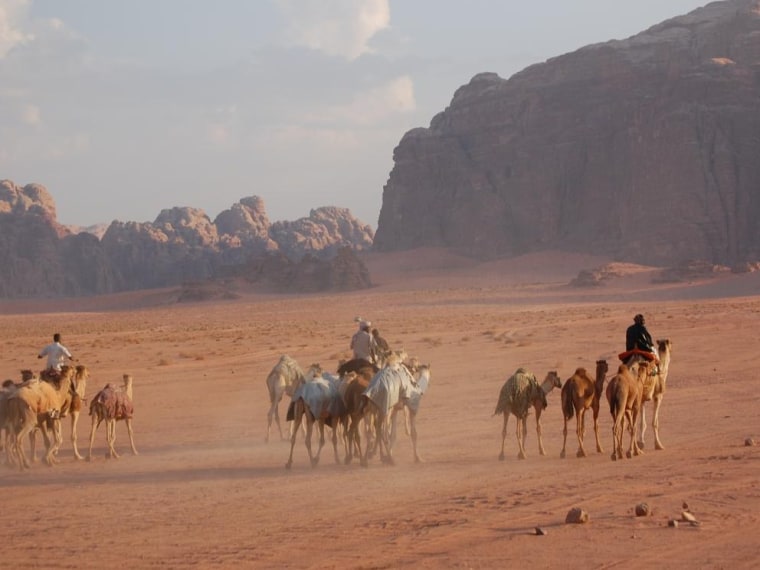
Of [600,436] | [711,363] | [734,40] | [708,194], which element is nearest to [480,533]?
[600,436]

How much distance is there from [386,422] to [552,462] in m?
2.36

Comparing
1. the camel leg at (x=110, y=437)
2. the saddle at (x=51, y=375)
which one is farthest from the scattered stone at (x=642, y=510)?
the saddle at (x=51, y=375)

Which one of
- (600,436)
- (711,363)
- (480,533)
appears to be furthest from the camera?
(711,363)

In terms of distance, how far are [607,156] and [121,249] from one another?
200 feet

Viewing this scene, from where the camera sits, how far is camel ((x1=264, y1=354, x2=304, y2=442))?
57.4 feet

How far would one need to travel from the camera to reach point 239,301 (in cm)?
8200

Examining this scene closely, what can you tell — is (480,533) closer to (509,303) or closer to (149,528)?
(149,528)

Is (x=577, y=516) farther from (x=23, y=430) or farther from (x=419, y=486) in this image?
(x=23, y=430)

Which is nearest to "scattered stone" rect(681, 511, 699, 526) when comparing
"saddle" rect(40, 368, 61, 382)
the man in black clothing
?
the man in black clothing

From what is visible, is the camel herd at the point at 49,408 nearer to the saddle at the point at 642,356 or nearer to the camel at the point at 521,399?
the camel at the point at 521,399

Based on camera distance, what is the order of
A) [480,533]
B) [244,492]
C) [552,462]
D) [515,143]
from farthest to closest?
[515,143], [552,462], [244,492], [480,533]

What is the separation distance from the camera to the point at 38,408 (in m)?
15.5

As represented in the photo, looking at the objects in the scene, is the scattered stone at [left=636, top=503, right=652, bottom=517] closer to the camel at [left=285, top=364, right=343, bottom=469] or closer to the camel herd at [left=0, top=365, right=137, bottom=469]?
the camel at [left=285, top=364, right=343, bottom=469]

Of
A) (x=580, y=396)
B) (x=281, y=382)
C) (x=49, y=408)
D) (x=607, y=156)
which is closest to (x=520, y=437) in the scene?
(x=580, y=396)
